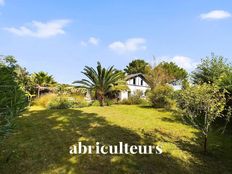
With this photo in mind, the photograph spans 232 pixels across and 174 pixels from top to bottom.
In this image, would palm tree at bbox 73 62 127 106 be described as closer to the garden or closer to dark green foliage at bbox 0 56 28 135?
the garden

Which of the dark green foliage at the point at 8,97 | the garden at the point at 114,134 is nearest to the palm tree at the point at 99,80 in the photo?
the garden at the point at 114,134

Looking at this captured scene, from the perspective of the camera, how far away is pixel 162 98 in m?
18.6

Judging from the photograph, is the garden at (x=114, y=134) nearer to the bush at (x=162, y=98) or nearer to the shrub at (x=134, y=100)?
the bush at (x=162, y=98)

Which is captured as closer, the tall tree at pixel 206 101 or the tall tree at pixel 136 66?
the tall tree at pixel 206 101

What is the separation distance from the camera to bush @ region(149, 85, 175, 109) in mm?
18337

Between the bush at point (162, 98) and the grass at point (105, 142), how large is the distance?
12.2ft

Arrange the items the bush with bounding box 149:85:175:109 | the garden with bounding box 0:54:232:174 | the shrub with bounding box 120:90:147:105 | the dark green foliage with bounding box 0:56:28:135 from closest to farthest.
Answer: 1. the dark green foliage with bounding box 0:56:28:135
2. the garden with bounding box 0:54:232:174
3. the bush with bounding box 149:85:175:109
4. the shrub with bounding box 120:90:147:105

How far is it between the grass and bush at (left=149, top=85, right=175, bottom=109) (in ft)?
12.2

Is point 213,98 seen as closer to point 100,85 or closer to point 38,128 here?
point 38,128

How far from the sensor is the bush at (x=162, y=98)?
18.3 m

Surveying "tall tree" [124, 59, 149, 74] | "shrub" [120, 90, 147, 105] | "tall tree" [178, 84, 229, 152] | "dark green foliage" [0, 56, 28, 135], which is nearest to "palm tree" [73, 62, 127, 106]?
"shrub" [120, 90, 147, 105]

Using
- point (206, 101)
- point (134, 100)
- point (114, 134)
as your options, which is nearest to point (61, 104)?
point (134, 100)

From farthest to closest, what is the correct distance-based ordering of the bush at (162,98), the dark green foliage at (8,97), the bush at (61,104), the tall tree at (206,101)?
the bush at (61,104), the bush at (162,98), the tall tree at (206,101), the dark green foliage at (8,97)

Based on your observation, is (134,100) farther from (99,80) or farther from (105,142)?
(105,142)
